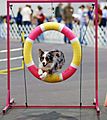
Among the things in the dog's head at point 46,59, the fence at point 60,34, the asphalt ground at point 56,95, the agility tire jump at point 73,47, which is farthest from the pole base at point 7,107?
the fence at point 60,34

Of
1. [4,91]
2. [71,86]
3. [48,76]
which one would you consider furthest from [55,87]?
[48,76]

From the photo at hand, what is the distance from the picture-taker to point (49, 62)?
22.4ft

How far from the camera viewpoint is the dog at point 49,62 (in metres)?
6.80

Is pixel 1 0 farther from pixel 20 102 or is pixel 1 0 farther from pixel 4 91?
pixel 20 102

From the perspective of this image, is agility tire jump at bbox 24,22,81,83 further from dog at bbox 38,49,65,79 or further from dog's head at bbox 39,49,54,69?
dog's head at bbox 39,49,54,69

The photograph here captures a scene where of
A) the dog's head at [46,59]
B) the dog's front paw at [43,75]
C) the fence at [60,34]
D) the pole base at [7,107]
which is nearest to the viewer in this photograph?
the dog's head at [46,59]

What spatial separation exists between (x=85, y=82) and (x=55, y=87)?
2.92 feet

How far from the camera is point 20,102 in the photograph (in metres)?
8.09

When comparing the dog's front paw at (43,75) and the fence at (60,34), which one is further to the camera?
the fence at (60,34)

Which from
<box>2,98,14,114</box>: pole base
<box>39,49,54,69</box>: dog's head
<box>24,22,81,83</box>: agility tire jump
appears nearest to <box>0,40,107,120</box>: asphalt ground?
<box>2,98,14,114</box>: pole base

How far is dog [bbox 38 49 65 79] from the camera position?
268 inches

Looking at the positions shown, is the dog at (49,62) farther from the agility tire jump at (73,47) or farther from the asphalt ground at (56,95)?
the asphalt ground at (56,95)

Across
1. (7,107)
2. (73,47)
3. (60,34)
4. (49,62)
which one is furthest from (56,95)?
(60,34)

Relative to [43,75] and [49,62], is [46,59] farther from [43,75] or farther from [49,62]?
[43,75]
